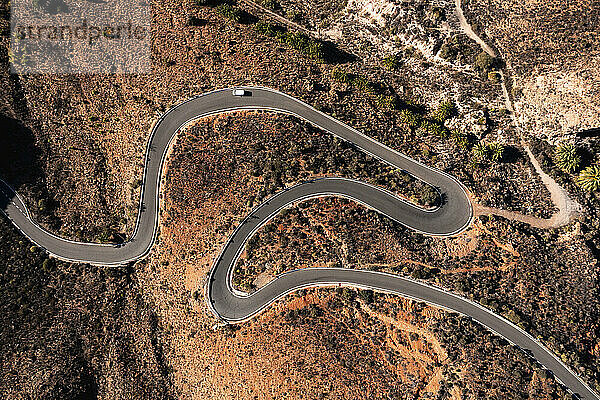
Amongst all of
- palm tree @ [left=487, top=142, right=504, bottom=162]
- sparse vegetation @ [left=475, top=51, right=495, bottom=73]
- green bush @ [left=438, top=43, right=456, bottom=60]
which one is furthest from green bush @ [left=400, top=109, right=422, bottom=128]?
sparse vegetation @ [left=475, top=51, right=495, bottom=73]

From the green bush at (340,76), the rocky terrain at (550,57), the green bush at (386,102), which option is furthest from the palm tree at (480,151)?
the green bush at (340,76)

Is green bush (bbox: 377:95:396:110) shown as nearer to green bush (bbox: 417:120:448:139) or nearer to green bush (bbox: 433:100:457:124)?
green bush (bbox: 417:120:448:139)

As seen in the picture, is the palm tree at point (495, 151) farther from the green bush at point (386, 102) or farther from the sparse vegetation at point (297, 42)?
the sparse vegetation at point (297, 42)

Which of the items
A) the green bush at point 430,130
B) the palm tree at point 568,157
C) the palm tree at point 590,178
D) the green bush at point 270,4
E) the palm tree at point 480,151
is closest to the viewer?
the palm tree at point 590,178

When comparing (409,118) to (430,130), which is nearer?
(409,118)

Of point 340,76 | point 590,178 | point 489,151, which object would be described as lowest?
point 489,151

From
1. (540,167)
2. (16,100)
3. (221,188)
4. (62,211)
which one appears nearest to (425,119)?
(540,167)

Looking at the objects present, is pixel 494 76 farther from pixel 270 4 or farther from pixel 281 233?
pixel 281 233

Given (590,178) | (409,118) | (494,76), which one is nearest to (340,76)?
(409,118)
